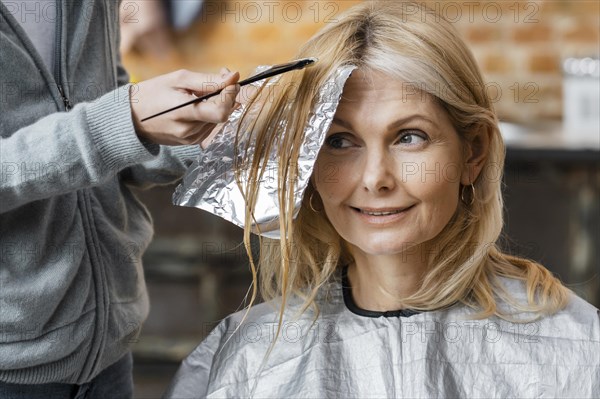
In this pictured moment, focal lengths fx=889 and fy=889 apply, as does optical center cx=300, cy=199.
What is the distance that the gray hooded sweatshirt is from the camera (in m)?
1.06

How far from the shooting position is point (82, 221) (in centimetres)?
125

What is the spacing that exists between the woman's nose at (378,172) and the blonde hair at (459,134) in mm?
100

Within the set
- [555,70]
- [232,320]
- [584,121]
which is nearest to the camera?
[232,320]

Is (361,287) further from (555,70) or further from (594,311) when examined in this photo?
(555,70)

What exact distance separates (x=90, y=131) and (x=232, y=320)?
523 mm

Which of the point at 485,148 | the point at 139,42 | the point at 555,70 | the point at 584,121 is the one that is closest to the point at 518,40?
Answer: the point at 555,70

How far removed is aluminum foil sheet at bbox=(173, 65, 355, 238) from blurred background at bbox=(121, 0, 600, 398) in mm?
1605

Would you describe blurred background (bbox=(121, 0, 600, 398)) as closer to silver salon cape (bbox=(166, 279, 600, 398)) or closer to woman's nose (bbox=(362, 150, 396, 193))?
silver salon cape (bbox=(166, 279, 600, 398))

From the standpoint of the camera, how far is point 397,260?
1.34 meters

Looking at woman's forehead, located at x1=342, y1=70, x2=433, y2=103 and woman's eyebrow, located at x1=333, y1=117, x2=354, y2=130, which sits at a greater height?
woman's forehead, located at x1=342, y1=70, x2=433, y2=103

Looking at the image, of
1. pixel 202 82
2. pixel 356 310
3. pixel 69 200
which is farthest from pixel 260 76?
pixel 356 310

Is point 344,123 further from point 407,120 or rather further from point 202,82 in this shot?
point 202,82

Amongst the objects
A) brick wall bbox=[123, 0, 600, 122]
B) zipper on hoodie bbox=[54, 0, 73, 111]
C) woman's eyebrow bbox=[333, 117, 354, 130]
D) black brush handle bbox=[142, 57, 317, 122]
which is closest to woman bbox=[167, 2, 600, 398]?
woman's eyebrow bbox=[333, 117, 354, 130]

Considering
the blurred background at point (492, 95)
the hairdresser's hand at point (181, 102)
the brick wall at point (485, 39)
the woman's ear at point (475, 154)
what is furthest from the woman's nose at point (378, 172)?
the brick wall at point (485, 39)
